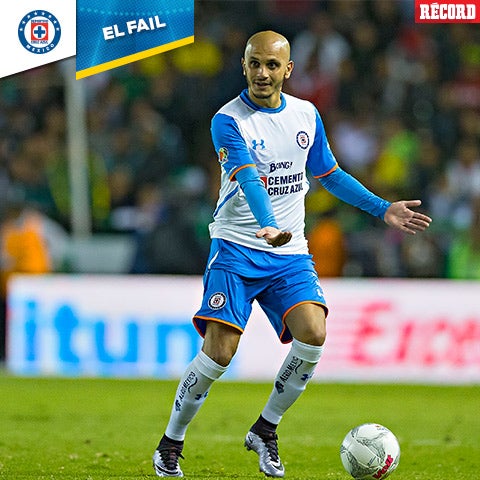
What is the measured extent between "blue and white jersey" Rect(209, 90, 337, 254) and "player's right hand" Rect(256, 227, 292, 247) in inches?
25.9

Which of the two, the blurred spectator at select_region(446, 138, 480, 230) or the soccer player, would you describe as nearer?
the soccer player

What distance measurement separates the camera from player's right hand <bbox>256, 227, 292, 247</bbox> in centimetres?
645

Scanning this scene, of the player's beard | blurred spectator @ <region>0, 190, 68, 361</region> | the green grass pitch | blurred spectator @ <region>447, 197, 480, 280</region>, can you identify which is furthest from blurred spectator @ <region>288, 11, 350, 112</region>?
the player's beard


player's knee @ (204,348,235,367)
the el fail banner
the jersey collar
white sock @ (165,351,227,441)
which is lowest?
white sock @ (165,351,227,441)

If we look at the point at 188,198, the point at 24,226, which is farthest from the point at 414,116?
the point at 24,226

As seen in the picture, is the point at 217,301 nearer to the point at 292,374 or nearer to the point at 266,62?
the point at 292,374

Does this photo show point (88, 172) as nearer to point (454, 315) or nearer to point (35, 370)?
point (35, 370)

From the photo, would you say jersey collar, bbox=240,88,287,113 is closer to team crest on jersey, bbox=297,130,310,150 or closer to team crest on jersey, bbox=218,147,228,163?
team crest on jersey, bbox=297,130,310,150

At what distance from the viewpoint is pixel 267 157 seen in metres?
7.22

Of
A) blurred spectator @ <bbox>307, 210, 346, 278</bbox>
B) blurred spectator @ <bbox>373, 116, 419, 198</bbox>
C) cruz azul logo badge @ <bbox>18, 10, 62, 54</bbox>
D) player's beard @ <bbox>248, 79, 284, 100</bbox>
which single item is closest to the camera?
cruz azul logo badge @ <bbox>18, 10, 62, 54</bbox>

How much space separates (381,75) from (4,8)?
1105 cm

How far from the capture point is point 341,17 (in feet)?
57.7

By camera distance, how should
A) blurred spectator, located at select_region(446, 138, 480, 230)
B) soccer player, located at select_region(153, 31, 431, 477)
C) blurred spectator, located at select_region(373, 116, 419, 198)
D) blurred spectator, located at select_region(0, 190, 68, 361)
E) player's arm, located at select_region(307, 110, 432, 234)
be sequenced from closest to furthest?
soccer player, located at select_region(153, 31, 431, 477), player's arm, located at select_region(307, 110, 432, 234), blurred spectator, located at select_region(446, 138, 480, 230), blurred spectator, located at select_region(0, 190, 68, 361), blurred spectator, located at select_region(373, 116, 419, 198)

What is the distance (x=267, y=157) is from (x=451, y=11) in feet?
4.57
